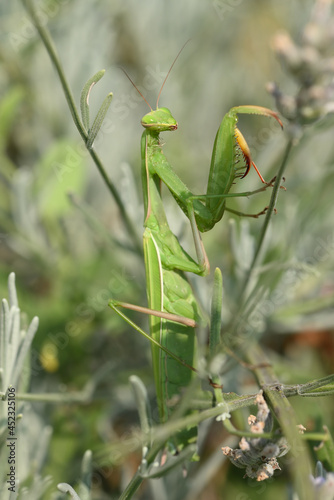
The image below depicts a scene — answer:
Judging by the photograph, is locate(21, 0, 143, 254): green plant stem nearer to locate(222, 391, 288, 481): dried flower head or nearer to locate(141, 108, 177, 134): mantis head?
locate(141, 108, 177, 134): mantis head

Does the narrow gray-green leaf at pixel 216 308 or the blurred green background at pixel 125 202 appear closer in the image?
the narrow gray-green leaf at pixel 216 308

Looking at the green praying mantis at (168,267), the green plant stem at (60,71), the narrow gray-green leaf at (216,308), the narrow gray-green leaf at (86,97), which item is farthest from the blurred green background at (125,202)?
the narrow gray-green leaf at (86,97)

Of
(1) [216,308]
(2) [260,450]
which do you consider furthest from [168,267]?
(2) [260,450]

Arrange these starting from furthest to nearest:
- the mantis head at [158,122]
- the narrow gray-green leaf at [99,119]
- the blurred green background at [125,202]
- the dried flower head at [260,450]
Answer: the blurred green background at [125,202]
the mantis head at [158,122]
the narrow gray-green leaf at [99,119]
the dried flower head at [260,450]

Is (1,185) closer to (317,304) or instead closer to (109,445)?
(109,445)

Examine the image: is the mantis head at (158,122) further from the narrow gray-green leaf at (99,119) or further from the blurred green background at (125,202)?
the blurred green background at (125,202)

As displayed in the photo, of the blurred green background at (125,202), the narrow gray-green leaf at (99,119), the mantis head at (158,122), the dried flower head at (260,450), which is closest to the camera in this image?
the dried flower head at (260,450)

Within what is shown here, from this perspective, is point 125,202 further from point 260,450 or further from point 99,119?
point 260,450
